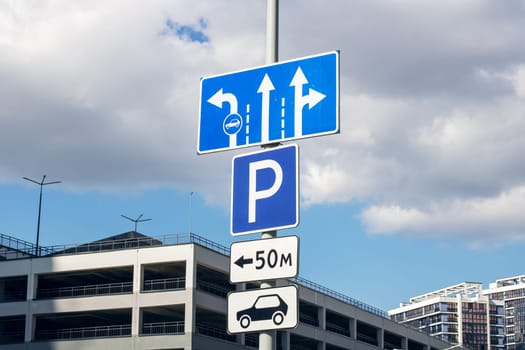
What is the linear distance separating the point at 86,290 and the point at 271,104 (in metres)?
77.7

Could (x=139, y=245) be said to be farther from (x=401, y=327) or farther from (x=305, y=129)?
(x=305, y=129)

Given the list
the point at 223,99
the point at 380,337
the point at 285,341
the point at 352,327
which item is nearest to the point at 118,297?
the point at 285,341

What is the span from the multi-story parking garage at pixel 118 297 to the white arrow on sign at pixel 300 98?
68.7 m

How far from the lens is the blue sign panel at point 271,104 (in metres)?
10.7

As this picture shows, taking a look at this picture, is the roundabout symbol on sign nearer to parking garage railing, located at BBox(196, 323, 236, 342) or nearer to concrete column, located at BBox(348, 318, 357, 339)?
parking garage railing, located at BBox(196, 323, 236, 342)

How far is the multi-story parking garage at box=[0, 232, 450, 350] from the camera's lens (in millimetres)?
79688

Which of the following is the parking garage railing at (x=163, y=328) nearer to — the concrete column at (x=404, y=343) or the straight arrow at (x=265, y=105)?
the concrete column at (x=404, y=343)

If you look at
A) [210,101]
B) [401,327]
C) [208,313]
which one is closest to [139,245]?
[208,313]

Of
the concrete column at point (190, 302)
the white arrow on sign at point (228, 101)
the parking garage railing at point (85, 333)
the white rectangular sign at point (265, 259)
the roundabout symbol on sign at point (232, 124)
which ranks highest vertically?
the concrete column at point (190, 302)

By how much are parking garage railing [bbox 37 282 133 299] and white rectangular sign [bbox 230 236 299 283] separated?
72.5 metres

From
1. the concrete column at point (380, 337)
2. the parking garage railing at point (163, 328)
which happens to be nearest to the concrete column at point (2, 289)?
the parking garage railing at point (163, 328)

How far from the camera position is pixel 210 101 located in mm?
11500

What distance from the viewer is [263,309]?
10.1 m

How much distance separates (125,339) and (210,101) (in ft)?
233
